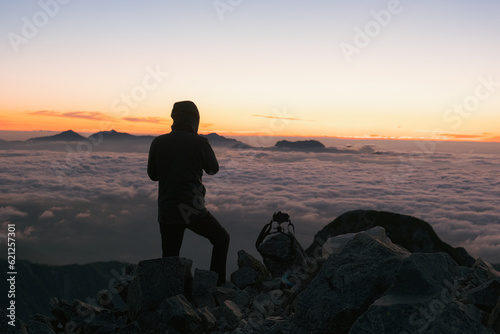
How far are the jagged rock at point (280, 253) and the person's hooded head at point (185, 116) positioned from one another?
3051 mm

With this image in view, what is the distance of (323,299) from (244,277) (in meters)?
3.39

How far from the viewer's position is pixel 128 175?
129 meters

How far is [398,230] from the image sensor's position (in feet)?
37.8

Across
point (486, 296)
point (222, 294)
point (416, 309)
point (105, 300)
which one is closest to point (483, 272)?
point (486, 296)

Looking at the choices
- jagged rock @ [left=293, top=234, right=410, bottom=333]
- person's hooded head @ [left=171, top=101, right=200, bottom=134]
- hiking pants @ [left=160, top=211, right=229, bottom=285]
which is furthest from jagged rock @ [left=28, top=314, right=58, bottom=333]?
jagged rock @ [left=293, top=234, right=410, bottom=333]

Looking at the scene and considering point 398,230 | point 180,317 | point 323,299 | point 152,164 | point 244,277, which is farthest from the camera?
point 398,230

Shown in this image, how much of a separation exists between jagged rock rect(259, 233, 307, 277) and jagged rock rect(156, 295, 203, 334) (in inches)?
131

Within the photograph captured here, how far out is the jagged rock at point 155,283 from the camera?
17.3 ft

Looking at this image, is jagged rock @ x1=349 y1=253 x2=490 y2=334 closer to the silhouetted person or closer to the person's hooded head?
the silhouetted person

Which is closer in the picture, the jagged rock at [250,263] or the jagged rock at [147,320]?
the jagged rock at [147,320]

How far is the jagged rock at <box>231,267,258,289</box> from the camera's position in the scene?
7.08m

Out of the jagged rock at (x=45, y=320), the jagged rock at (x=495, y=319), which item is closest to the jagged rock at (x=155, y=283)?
the jagged rock at (x=45, y=320)

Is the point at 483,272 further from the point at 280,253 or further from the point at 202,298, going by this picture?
the point at 280,253

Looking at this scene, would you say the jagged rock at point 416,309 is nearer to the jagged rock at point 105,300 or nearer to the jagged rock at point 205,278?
the jagged rock at point 205,278
